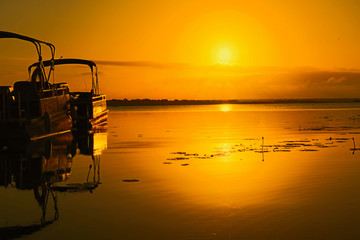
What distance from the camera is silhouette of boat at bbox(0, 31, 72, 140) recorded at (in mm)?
26469

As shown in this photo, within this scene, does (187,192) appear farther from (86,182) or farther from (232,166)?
(232,166)

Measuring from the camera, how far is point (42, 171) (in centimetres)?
1716

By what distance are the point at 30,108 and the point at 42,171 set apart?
39.8 ft

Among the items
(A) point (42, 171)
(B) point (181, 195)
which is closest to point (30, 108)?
(A) point (42, 171)

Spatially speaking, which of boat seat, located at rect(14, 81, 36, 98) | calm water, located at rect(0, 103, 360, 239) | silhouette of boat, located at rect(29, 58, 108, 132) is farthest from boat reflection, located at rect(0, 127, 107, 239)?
silhouette of boat, located at rect(29, 58, 108, 132)

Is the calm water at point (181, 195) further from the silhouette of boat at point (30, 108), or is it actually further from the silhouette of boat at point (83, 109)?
the silhouette of boat at point (83, 109)

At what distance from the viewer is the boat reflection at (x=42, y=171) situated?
10.4 meters

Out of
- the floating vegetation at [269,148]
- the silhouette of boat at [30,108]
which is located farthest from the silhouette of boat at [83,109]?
the floating vegetation at [269,148]

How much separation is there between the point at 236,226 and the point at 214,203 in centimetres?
228

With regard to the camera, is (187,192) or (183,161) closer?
(187,192)

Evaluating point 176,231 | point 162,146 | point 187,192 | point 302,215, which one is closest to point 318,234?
point 302,215

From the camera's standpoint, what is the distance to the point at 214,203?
38.1ft

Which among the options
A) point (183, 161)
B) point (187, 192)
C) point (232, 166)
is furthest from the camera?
point (183, 161)

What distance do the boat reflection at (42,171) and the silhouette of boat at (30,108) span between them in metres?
0.71
